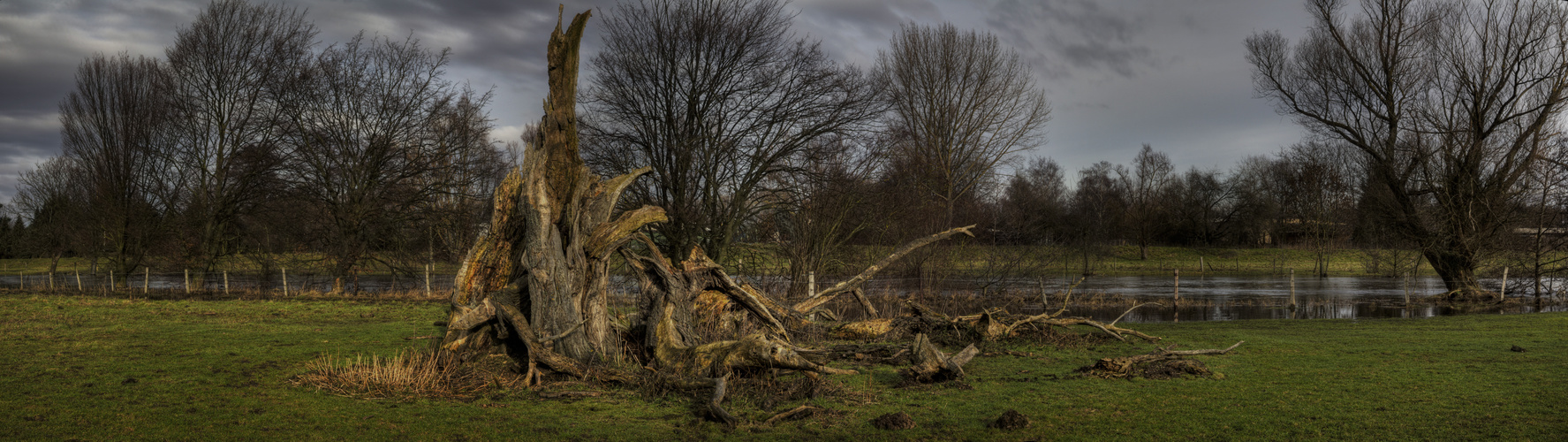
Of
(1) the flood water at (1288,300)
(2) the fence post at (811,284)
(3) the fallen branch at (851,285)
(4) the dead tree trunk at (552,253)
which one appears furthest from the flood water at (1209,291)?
(4) the dead tree trunk at (552,253)

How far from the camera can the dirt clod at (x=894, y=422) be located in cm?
628

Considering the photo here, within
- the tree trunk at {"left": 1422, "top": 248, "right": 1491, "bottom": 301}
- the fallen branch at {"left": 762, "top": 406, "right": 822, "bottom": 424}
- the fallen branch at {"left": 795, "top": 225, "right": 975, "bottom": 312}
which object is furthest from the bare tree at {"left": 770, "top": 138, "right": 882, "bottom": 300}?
the tree trunk at {"left": 1422, "top": 248, "right": 1491, "bottom": 301}

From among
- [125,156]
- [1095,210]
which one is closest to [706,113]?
[125,156]

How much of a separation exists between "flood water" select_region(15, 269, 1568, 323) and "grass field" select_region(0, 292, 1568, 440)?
9.31 meters

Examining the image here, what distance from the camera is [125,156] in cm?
2689

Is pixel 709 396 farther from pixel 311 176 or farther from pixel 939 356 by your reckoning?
pixel 311 176

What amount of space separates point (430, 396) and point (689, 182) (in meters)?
12.9

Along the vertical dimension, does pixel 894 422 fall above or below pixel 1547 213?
below

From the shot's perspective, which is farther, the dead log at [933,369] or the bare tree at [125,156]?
the bare tree at [125,156]

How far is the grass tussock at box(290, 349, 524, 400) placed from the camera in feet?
24.5

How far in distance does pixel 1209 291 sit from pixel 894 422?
28.6 metres

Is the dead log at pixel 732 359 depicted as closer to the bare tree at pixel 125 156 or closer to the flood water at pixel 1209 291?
the flood water at pixel 1209 291

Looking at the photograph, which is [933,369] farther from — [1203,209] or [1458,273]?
[1203,209]

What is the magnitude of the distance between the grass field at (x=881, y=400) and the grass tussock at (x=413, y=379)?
8.7 inches
